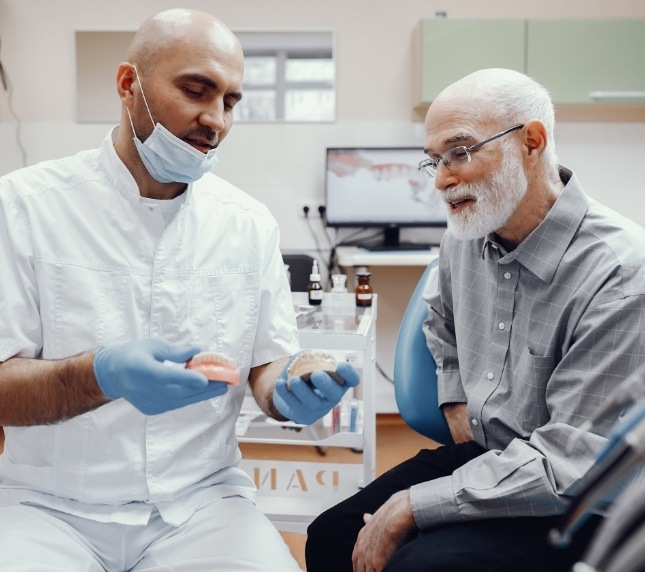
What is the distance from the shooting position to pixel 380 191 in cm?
343

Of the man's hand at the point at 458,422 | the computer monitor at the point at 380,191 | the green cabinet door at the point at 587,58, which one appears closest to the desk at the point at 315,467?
the man's hand at the point at 458,422

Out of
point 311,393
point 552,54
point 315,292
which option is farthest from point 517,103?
point 552,54

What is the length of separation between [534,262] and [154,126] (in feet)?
2.58

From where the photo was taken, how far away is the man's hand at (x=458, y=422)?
1427 millimetres

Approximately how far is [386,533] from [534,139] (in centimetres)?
83

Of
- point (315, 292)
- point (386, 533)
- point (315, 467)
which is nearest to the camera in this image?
point (386, 533)

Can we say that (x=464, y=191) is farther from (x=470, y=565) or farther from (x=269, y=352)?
(x=470, y=565)

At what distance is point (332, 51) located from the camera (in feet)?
11.4

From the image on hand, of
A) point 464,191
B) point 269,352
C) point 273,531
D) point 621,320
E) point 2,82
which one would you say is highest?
point 2,82

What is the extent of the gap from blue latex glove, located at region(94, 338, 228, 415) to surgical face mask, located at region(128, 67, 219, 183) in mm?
379

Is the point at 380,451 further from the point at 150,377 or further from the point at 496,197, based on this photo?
the point at 150,377

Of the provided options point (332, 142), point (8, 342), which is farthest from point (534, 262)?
point (332, 142)

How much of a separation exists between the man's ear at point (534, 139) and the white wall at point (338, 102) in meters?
2.23

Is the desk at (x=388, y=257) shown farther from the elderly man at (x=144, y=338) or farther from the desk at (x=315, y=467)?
the elderly man at (x=144, y=338)
